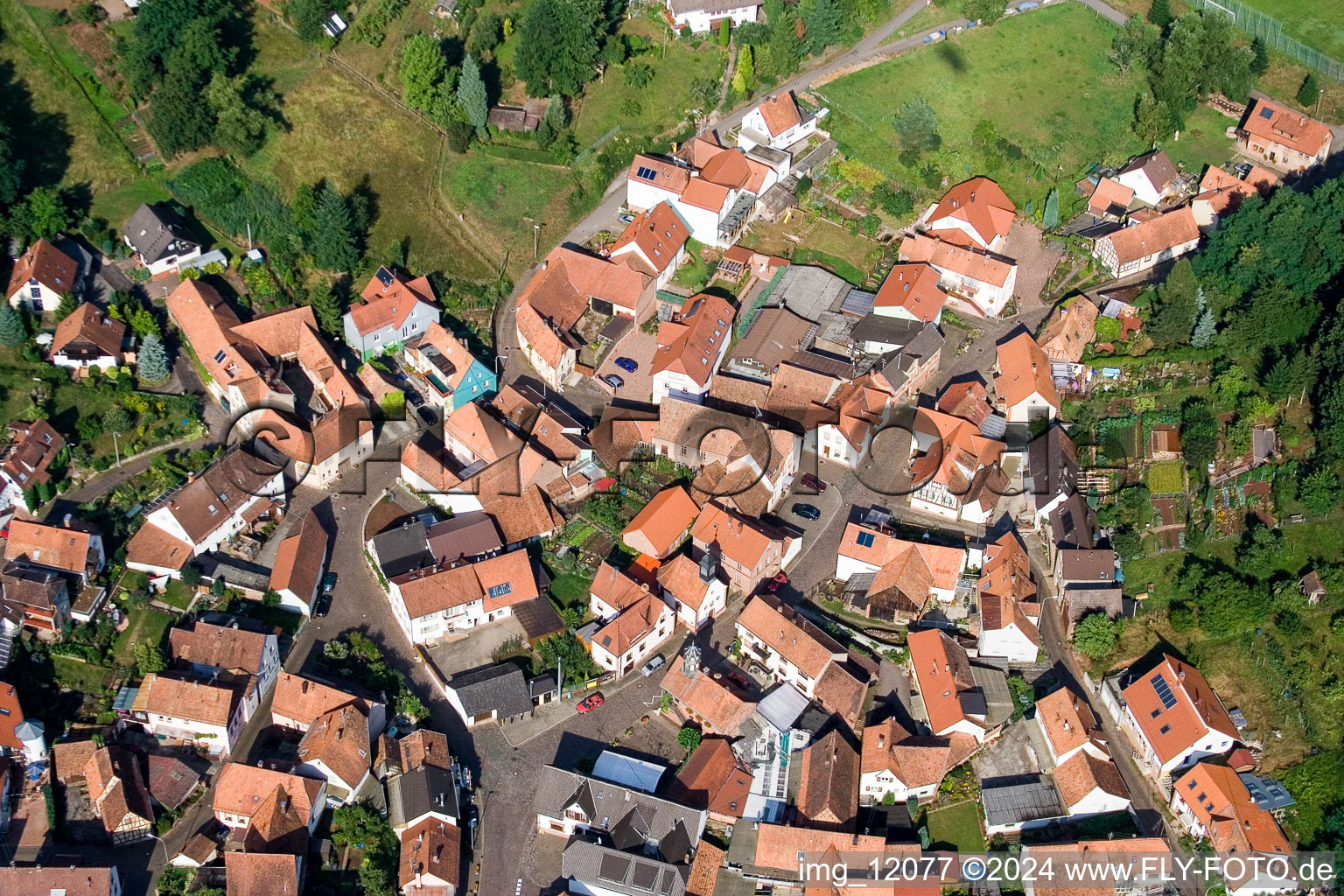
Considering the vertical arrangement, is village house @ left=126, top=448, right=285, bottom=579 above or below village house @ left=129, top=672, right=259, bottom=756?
above

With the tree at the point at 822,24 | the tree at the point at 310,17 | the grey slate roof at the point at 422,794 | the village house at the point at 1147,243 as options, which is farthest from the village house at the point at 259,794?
the tree at the point at 822,24

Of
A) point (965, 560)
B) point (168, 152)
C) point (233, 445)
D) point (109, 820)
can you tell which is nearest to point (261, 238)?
point (168, 152)

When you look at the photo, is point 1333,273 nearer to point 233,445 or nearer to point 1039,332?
point 1039,332

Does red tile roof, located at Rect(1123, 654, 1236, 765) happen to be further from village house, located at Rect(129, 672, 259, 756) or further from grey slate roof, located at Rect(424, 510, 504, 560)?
village house, located at Rect(129, 672, 259, 756)

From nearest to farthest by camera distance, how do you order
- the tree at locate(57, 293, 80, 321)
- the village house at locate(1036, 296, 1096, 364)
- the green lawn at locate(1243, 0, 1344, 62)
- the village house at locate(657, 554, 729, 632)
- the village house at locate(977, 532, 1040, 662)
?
the village house at locate(977, 532, 1040, 662) → the village house at locate(657, 554, 729, 632) → the tree at locate(57, 293, 80, 321) → the village house at locate(1036, 296, 1096, 364) → the green lawn at locate(1243, 0, 1344, 62)

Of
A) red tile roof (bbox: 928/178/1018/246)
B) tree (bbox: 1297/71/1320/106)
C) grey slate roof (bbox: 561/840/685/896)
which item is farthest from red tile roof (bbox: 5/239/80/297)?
tree (bbox: 1297/71/1320/106)
